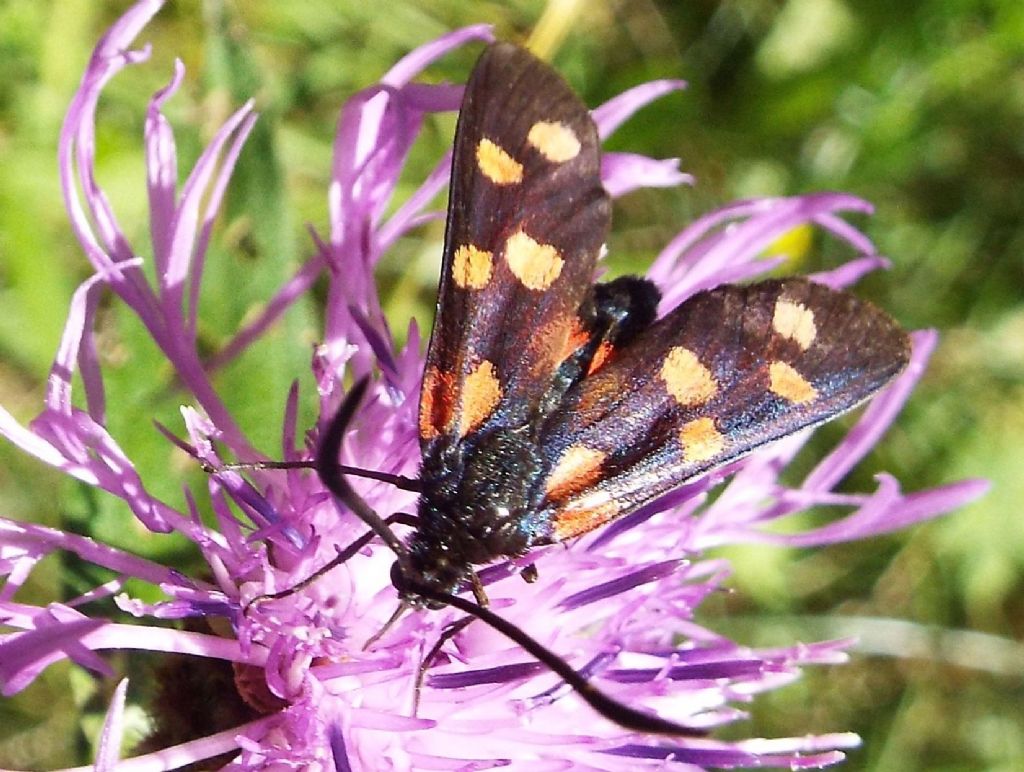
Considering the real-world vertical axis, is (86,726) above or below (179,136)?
below

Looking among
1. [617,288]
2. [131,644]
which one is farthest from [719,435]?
[131,644]

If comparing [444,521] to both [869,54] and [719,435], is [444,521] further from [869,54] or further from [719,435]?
[869,54]

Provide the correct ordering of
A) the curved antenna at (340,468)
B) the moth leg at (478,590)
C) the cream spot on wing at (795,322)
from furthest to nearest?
the cream spot on wing at (795,322), the moth leg at (478,590), the curved antenna at (340,468)

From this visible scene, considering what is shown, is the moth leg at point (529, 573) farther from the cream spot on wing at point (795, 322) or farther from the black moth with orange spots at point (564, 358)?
the cream spot on wing at point (795, 322)

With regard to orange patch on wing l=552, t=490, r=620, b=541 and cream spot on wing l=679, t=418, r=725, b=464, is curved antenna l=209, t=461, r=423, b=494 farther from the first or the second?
cream spot on wing l=679, t=418, r=725, b=464

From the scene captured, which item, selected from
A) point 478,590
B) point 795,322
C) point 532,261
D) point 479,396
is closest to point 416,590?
point 478,590

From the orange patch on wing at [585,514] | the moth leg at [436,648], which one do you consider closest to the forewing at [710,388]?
the orange patch on wing at [585,514]

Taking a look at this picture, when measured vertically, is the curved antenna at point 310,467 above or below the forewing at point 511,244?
below
